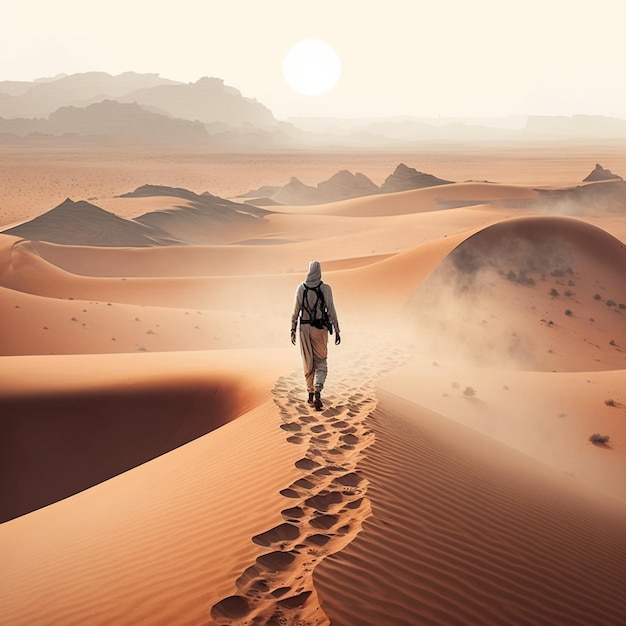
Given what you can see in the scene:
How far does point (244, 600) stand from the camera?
394 centimetres

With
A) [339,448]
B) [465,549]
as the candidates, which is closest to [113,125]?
[339,448]

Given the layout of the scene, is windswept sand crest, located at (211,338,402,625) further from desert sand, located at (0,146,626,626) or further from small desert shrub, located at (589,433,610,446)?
small desert shrub, located at (589,433,610,446)

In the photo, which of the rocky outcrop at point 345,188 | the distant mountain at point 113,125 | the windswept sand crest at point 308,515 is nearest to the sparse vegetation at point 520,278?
the windswept sand crest at point 308,515

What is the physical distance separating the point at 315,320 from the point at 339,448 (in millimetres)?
1960

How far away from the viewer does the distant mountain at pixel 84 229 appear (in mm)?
38531

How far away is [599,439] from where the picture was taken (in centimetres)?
1138

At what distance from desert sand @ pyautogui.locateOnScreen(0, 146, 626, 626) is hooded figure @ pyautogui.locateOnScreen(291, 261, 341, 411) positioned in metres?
0.60

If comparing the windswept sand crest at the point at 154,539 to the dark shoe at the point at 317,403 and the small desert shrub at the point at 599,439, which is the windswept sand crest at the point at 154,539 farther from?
the small desert shrub at the point at 599,439

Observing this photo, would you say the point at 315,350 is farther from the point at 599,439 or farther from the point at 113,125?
the point at 113,125

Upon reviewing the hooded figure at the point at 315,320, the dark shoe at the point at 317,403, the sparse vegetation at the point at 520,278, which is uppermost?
the hooded figure at the point at 315,320

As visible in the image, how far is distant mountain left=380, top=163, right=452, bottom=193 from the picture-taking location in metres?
70.4

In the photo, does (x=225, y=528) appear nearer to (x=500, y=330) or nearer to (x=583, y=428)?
(x=583, y=428)

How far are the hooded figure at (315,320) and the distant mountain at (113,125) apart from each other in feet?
554

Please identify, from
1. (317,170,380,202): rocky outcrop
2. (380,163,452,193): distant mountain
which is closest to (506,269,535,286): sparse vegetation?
(380,163,452,193): distant mountain
